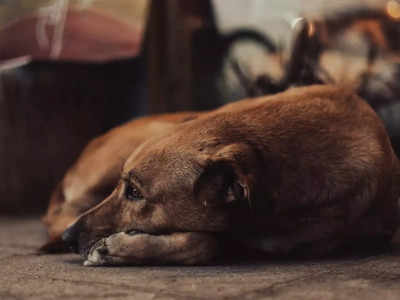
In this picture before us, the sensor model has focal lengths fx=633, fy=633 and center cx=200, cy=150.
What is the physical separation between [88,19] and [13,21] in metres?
0.50

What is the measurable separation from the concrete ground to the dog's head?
154 mm

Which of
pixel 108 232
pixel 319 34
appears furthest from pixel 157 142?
pixel 319 34

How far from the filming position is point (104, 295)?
5.94ft

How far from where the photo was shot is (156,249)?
7.46 feet

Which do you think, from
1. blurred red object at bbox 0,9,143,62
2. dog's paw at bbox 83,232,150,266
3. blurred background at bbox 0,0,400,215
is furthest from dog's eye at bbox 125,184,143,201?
blurred red object at bbox 0,9,143,62

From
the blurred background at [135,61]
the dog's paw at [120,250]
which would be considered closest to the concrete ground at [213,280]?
the dog's paw at [120,250]

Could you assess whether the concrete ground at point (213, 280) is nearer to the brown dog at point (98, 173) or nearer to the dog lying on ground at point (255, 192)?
the dog lying on ground at point (255, 192)

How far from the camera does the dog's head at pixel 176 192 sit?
2.16 metres

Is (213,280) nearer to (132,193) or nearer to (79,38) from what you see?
(132,193)

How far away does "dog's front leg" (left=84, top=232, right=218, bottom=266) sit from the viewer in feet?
7.43

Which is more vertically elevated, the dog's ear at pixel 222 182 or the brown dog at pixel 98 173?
the dog's ear at pixel 222 182

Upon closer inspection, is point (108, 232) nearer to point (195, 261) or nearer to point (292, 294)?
point (195, 261)

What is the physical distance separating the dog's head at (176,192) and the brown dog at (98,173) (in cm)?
52


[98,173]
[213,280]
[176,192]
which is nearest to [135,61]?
[98,173]
